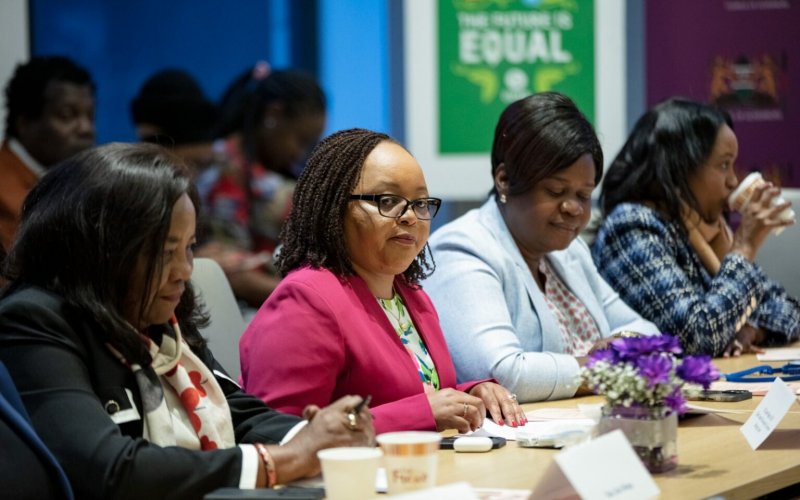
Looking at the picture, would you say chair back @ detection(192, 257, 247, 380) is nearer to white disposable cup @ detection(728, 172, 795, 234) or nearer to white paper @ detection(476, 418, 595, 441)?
white paper @ detection(476, 418, 595, 441)

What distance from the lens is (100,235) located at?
201 centimetres

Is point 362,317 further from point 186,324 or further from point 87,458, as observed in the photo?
point 87,458

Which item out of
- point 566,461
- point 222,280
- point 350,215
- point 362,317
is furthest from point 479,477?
point 222,280

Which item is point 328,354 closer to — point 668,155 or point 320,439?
point 320,439

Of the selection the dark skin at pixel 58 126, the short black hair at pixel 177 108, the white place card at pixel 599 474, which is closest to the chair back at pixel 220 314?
the white place card at pixel 599 474

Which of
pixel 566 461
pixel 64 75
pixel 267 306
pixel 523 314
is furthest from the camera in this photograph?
pixel 64 75

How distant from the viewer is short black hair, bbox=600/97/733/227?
3.98 meters

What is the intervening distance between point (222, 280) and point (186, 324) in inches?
36.8

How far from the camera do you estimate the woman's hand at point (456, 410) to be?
2443 millimetres

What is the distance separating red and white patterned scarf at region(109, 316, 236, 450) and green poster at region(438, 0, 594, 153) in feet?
11.0

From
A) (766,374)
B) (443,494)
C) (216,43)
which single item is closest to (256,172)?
(216,43)

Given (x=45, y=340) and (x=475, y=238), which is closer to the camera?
(x=45, y=340)

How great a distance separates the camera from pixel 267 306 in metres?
2.55

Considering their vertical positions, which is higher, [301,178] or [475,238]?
[301,178]
